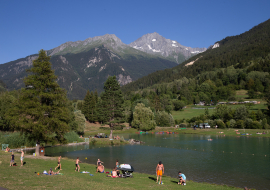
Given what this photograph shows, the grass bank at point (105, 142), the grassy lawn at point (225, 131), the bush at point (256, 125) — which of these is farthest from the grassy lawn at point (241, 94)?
the grass bank at point (105, 142)

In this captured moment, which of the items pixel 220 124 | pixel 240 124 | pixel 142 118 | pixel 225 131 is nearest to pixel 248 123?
pixel 240 124

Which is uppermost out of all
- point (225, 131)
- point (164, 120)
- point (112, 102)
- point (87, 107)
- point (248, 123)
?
point (87, 107)

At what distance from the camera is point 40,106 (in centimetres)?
3488

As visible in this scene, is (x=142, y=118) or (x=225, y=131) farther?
(x=142, y=118)

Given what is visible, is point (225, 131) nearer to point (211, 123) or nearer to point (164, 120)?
point (211, 123)

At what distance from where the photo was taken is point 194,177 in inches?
1156

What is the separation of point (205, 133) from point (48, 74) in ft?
231

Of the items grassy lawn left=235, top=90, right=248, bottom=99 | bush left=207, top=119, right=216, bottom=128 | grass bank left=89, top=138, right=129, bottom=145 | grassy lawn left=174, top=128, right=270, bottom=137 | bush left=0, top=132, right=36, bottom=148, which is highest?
grassy lawn left=235, top=90, right=248, bottom=99

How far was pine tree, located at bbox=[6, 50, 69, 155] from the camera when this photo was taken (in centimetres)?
3422

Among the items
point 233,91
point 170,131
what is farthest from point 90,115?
point 233,91

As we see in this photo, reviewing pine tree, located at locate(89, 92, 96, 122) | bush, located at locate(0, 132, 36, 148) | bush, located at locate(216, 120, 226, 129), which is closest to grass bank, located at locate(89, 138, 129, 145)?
bush, located at locate(0, 132, 36, 148)

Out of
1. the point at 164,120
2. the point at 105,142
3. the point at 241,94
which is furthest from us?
the point at 241,94

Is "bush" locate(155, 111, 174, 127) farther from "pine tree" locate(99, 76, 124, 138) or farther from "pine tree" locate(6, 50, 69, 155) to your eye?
"pine tree" locate(6, 50, 69, 155)

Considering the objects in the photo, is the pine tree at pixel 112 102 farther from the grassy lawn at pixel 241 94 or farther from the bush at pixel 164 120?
the grassy lawn at pixel 241 94
